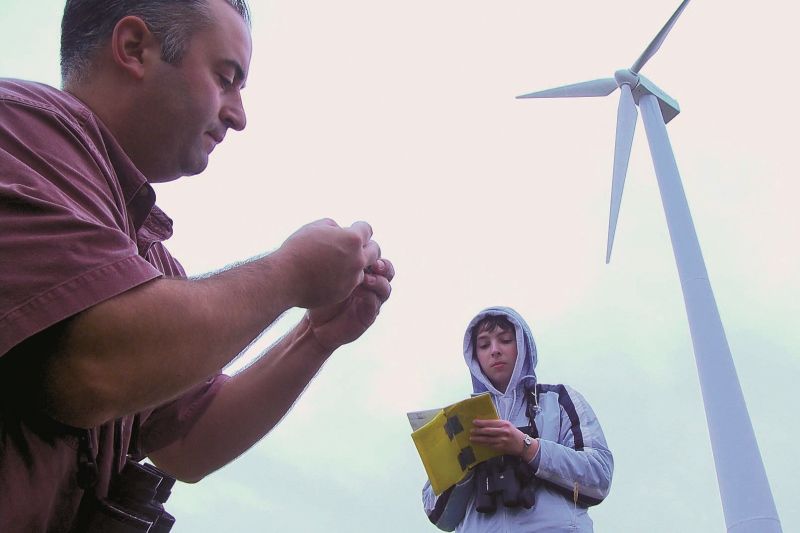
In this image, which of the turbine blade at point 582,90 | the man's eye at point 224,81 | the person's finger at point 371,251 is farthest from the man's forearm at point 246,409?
the turbine blade at point 582,90

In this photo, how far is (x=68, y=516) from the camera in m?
1.57

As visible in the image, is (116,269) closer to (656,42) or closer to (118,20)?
(118,20)

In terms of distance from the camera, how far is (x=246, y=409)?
94.5 inches

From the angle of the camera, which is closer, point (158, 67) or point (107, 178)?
point (107, 178)

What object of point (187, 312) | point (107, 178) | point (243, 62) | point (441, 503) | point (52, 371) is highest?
point (243, 62)

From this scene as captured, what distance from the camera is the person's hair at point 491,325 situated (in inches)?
226

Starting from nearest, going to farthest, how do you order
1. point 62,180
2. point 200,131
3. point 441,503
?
point 62,180 → point 200,131 → point 441,503

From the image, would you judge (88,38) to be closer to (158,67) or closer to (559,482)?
(158,67)

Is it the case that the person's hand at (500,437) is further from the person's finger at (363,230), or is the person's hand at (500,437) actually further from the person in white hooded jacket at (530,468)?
the person's finger at (363,230)

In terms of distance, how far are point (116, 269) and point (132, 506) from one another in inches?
25.3

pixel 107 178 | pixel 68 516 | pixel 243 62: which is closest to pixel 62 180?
pixel 107 178

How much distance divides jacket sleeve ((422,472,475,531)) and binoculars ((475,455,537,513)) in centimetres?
14

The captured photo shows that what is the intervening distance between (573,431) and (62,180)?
4.09 m

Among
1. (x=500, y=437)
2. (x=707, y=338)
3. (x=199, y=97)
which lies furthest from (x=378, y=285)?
(x=707, y=338)
